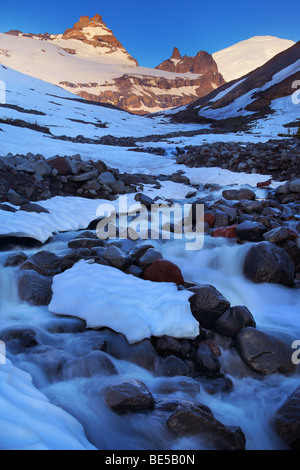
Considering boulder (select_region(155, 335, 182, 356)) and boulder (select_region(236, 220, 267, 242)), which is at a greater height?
boulder (select_region(236, 220, 267, 242))

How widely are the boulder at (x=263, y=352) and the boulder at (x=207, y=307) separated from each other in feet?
1.03

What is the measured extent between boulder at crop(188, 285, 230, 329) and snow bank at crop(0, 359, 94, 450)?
6.11 feet

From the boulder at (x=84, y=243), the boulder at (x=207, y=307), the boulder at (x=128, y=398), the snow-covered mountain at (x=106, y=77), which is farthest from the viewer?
the snow-covered mountain at (x=106, y=77)

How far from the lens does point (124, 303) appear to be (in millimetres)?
3287

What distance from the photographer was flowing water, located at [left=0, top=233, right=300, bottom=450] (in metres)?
2.08

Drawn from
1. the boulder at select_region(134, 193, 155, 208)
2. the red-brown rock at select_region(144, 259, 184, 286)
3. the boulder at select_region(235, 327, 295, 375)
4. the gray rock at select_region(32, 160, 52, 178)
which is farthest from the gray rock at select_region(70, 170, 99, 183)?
the boulder at select_region(235, 327, 295, 375)

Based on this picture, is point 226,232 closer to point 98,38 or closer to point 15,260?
point 15,260

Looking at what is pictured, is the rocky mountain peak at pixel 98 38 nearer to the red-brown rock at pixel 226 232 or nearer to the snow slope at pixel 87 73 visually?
the snow slope at pixel 87 73

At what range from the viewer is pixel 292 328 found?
11.7ft

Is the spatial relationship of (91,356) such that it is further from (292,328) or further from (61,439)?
(292,328)

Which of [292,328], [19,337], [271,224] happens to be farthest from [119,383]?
[271,224]

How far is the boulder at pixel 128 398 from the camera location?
220 centimetres

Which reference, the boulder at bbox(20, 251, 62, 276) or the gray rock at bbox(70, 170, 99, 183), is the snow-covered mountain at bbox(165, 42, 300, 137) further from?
the boulder at bbox(20, 251, 62, 276)

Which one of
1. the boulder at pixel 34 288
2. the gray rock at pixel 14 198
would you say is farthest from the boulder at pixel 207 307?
the gray rock at pixel 14 198
